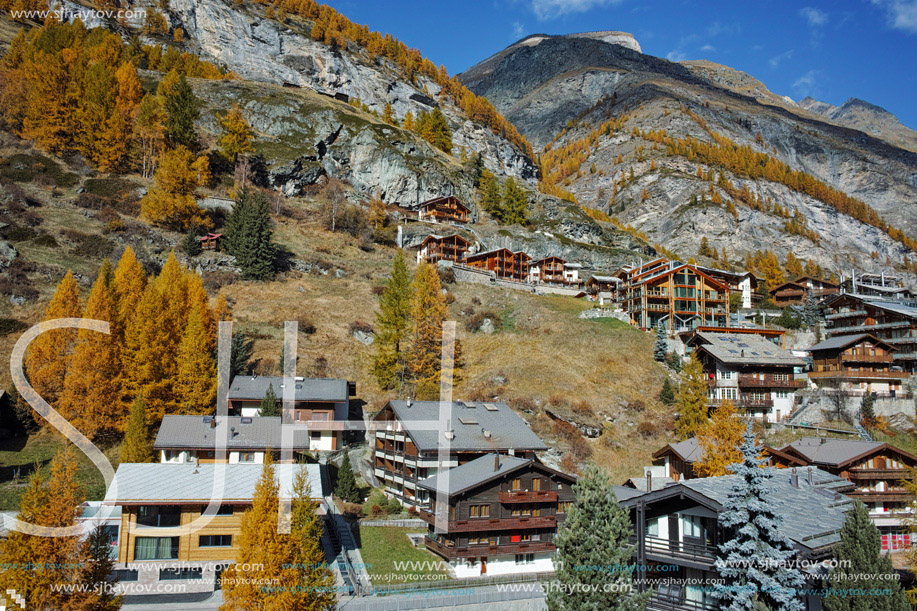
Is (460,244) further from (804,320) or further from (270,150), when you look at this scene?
(804,320)

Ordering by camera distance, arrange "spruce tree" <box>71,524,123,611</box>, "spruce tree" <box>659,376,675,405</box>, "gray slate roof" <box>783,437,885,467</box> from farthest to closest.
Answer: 1. "spruce tree" <box>659,376,675,405</box>
2. "gray slate roof" <box>783,437,885,467</box>
3. "spruce tree" <box>71,524,123,611</box>

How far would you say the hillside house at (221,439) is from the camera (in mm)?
39344

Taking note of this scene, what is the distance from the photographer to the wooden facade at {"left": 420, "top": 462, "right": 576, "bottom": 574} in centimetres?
3388

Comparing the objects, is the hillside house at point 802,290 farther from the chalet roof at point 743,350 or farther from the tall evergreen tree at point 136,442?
the tall evergreen tree at point 136,442

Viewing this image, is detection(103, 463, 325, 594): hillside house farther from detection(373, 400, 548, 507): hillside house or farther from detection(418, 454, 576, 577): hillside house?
detection(373, 400, 548, 507): hillside house

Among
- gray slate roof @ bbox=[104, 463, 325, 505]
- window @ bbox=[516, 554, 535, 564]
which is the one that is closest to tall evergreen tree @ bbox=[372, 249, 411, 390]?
window @ bbox=[516, 554, 535, 564]

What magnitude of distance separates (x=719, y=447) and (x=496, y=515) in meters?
18.1

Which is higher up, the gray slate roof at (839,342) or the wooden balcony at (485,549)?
the gray slate roof at (839,342)

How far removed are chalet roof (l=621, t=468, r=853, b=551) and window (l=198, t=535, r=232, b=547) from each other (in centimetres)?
2037

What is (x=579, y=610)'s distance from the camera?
22.2 m

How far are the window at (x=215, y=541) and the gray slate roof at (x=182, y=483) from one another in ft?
6.51

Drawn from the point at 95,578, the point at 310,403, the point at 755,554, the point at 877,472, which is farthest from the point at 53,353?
the point at 877,472

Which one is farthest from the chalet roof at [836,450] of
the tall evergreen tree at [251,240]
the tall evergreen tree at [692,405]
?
the tall evergreen tree at [251,240]

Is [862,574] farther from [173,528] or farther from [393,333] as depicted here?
[393,333]
